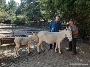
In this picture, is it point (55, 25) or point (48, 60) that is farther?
point (55, 25)

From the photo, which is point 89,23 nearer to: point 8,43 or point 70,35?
point 70,35

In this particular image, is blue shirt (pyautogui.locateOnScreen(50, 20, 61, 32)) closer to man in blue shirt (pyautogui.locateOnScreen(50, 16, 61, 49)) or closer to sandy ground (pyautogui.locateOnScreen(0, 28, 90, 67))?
man in blue shirt (pyautogui.locateOnScreen(50, 16, 61, 49))

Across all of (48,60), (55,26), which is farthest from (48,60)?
(55,26)

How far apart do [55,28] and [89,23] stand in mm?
3040

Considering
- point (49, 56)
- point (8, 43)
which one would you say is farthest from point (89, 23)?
point (8, 43)

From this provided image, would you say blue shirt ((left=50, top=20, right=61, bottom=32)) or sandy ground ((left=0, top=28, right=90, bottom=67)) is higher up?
blue shirt ((left=50, top=20, right=61, bottom=32))

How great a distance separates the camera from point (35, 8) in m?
41.1

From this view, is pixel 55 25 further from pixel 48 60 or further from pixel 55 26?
pixel 48 60

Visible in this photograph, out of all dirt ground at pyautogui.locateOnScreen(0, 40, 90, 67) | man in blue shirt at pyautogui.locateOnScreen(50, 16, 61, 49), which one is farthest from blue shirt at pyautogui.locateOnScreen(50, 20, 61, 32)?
dirt ground at pyautogui.locateOnScreen(0, 40, 90, 67)

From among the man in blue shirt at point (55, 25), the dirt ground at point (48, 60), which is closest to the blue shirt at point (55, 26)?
the man in blue shirt at point (55, 25)

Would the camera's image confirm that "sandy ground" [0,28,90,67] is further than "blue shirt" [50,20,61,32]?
No

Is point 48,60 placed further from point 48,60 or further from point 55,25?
point 55,25

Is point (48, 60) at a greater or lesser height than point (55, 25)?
lesser

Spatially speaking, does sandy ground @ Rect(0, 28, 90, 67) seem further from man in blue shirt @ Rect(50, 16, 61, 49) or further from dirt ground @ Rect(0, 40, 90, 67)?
man in blue shirt @ Rect(50, 16, 61, 49)
